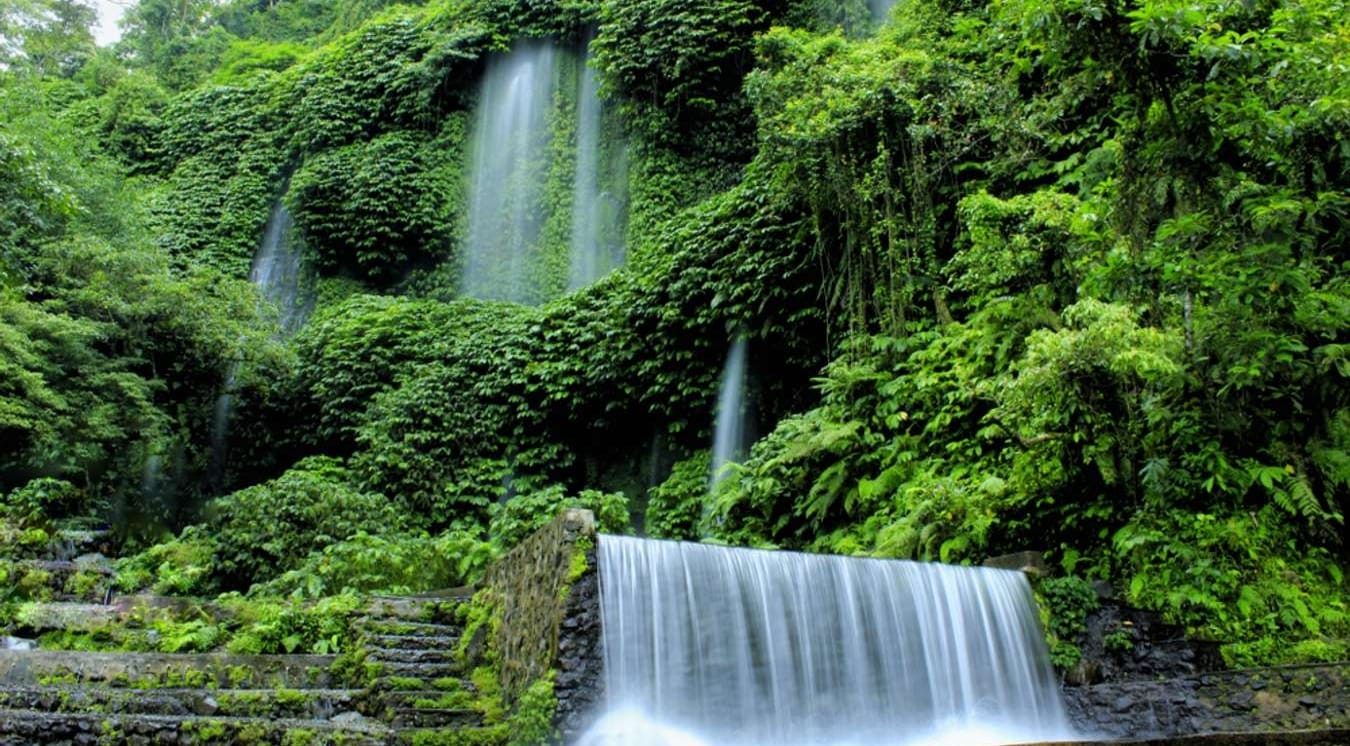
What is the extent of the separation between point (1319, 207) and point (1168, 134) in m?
1.29

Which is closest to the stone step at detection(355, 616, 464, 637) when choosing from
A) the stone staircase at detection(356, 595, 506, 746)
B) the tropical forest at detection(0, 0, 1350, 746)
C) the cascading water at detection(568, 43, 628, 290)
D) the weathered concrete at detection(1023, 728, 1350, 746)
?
the stone staircase at detection(356, 595, 506, 746)

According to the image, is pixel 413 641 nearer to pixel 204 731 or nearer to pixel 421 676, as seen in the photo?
pixel 421 676

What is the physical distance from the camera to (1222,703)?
668 centimetres

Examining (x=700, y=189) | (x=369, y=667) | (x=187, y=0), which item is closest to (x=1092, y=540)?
(x=369, y=667)

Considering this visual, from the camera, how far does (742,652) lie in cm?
654

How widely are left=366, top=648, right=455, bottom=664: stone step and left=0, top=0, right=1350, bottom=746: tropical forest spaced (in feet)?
0.34

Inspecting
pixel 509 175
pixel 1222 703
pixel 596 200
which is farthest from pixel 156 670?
pixel 509 175

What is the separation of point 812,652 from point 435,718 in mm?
2690

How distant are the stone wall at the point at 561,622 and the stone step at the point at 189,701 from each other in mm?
1159

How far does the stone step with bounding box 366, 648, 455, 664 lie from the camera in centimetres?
664

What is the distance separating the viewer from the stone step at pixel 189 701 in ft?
19.0

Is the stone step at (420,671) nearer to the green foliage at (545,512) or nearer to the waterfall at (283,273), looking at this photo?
the green foliage at (545,512)

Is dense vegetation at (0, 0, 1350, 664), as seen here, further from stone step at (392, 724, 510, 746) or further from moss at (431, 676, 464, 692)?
stone step at (392, 724, 510, 746)

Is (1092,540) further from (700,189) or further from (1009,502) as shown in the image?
(700,189)
